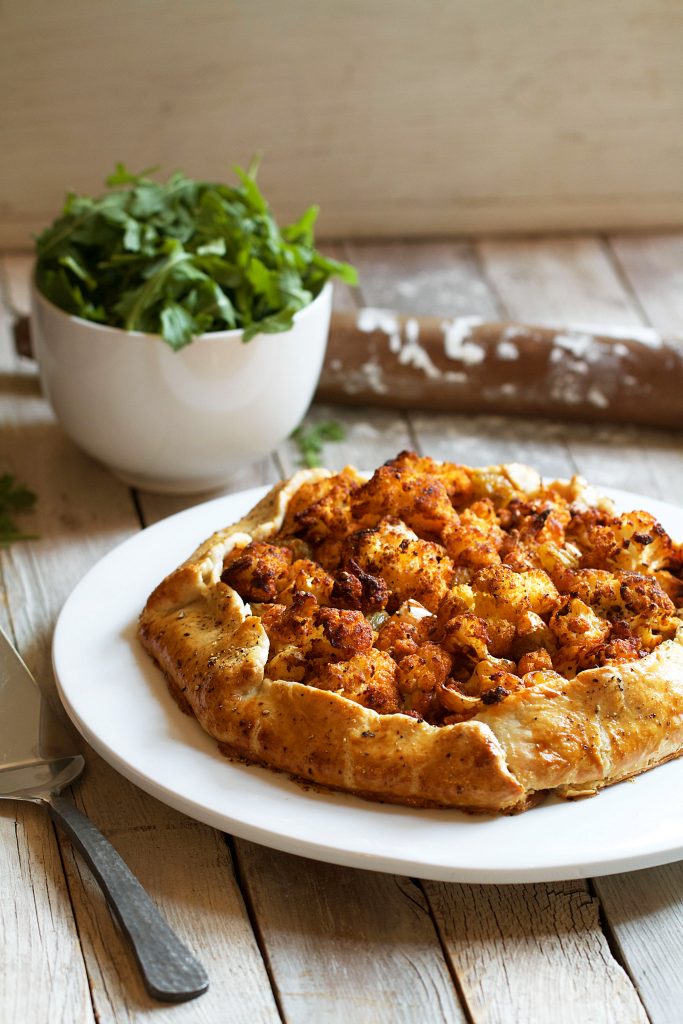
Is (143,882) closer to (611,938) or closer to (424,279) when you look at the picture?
(611,938)

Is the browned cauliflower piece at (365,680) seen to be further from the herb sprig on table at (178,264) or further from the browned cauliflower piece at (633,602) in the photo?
the herb sprig on table at (178,264)

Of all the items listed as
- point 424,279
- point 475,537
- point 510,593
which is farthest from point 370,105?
point 510,593

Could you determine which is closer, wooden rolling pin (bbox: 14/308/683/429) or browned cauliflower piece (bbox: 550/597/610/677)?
browned cauliflower piece (bbox: 550/597/610/677)

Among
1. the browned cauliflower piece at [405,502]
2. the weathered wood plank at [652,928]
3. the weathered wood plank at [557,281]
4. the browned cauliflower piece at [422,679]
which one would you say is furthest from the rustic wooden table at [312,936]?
the weathered wood plank at [557,281]

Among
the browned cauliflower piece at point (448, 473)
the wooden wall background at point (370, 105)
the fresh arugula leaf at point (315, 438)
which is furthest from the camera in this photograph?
the wooden wall background at point (370, 105)

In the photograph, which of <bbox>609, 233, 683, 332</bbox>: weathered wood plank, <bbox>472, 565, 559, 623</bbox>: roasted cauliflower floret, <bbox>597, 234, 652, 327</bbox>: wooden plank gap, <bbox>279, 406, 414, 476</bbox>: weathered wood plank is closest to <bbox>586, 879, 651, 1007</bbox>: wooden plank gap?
<bbox>472, 565, 559, 623</bbox>: roasted cauliflower floret

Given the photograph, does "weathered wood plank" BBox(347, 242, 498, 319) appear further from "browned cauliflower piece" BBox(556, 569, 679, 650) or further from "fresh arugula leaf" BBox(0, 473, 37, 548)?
"browned cauliflower piece" BBox(556, 569, 679, 650)

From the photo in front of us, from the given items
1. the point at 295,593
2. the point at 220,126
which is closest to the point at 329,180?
the point at 220,126
